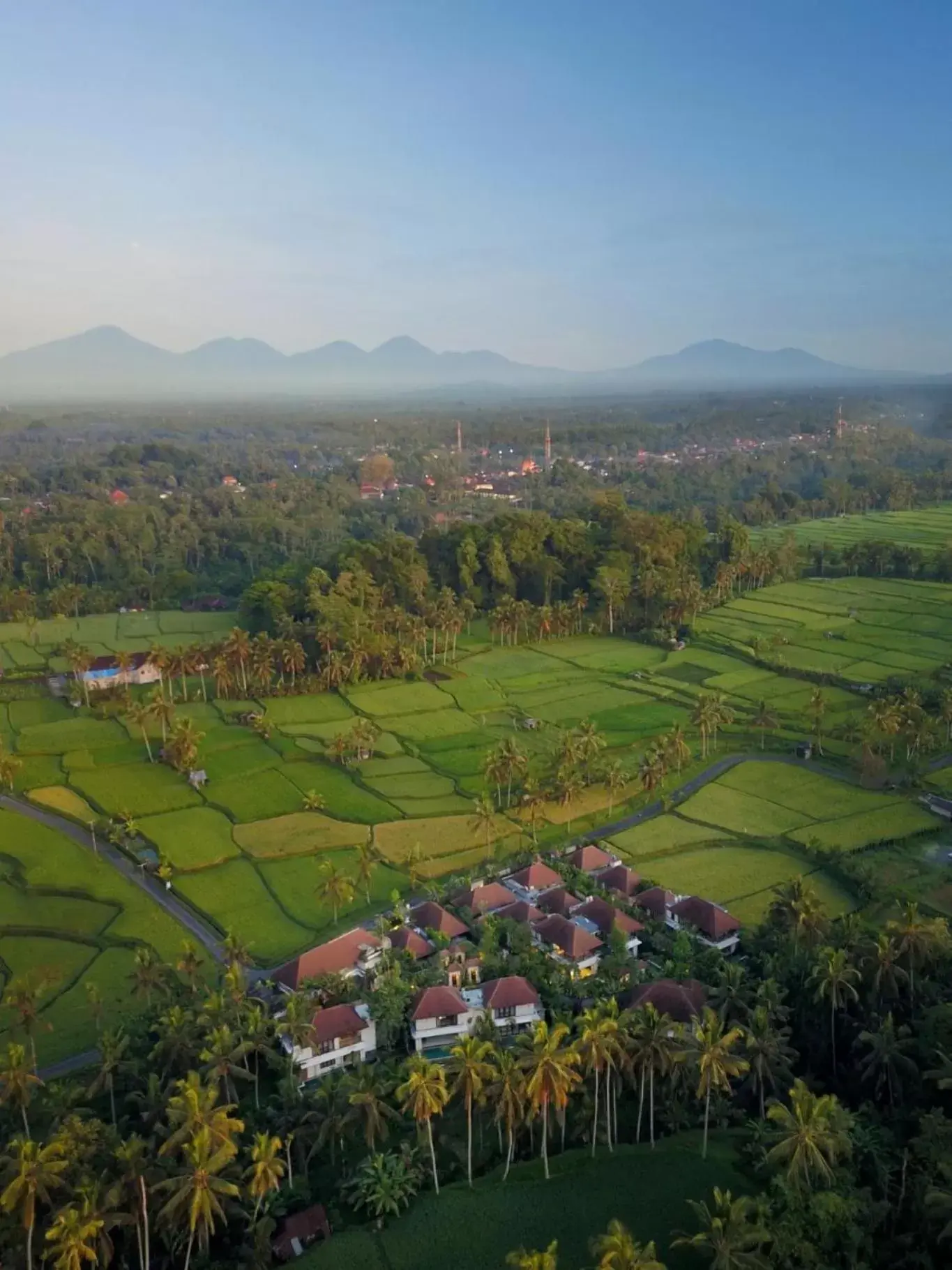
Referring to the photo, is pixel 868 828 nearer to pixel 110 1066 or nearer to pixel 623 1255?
pixel 623 1255

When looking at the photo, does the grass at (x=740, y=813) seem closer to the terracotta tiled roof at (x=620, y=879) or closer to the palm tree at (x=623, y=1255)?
the terracotta tiled roof at (x=620, y=879)

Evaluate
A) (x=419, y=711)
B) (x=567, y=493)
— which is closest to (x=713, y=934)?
(x=419, y=711)

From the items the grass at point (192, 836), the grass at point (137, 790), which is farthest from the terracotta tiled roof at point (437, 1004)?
the grass at point (137, 790)

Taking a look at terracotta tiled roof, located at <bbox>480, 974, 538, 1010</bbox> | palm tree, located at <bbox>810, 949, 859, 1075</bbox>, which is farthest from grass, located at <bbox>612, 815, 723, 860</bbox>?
palm tree, located at <bbox>810, 949, 859, 1075</bbox>

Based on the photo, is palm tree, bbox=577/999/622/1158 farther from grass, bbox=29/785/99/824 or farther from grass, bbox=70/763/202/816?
grass, bbox=29/785/99/824

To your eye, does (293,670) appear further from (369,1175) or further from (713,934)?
(369,1175)

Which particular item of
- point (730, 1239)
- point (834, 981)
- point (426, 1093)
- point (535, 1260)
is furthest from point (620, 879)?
point (535, 1260)
